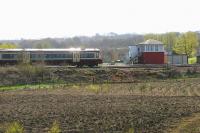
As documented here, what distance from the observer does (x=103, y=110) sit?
86.1ft

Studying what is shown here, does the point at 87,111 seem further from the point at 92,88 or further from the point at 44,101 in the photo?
the point at 92,88

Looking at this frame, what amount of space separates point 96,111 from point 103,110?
0.55 meters

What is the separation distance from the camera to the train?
5988cm

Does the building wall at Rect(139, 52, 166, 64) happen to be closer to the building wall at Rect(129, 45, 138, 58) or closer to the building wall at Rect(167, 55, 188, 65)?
the building wall at Rect(129, 45, 138, 58)

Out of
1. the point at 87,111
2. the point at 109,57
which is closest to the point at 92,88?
the point at 87,111

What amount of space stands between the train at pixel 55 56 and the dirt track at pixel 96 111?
25.2 metres

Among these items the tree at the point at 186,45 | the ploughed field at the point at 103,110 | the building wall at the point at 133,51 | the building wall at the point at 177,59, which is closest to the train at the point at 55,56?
the building wall at the point at 133,51

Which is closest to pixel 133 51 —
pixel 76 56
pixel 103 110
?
pixel 76 56

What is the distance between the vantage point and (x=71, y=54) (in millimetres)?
61469

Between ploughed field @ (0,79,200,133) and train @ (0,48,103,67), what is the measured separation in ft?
71.5

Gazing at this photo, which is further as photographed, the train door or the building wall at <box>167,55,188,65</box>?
the building wall at <box>167,55,188,65</box>

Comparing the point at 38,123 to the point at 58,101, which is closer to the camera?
the point at 38,123

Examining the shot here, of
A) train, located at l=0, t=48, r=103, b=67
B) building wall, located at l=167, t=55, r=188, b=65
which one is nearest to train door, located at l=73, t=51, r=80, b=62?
train, located at l=0, t=48, r=103, b=67

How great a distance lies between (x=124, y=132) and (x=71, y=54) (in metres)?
42.4
